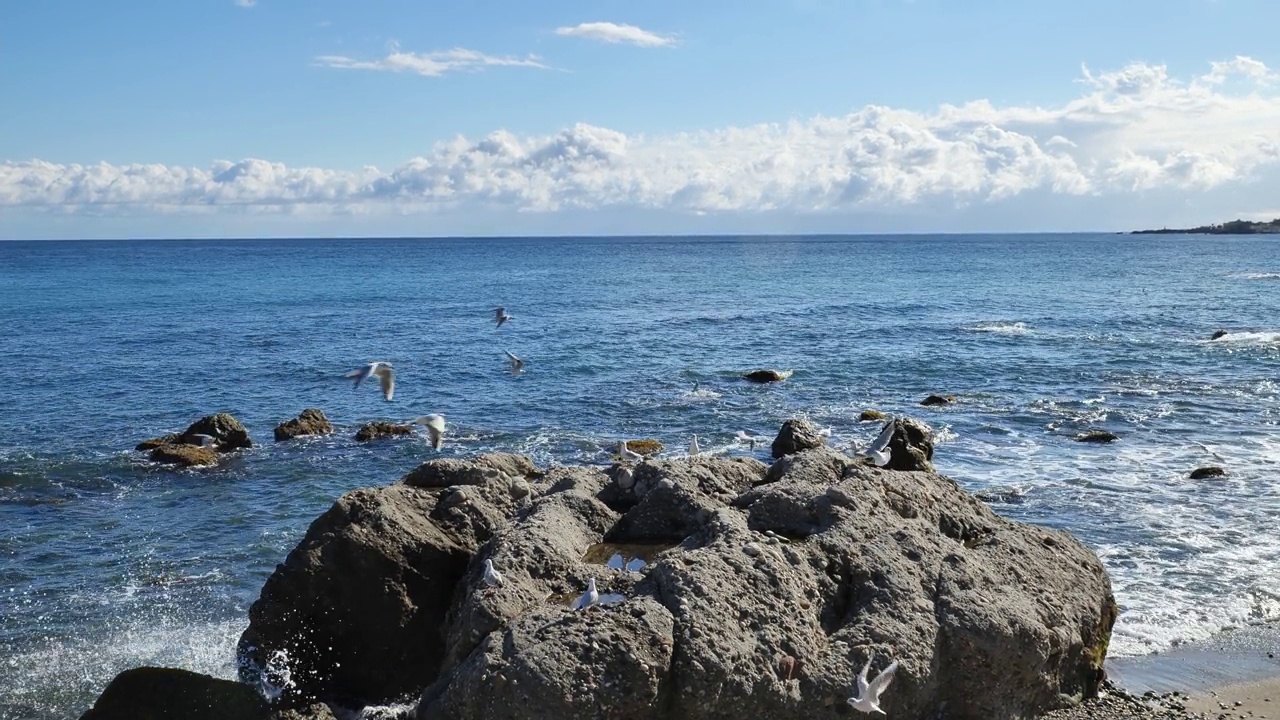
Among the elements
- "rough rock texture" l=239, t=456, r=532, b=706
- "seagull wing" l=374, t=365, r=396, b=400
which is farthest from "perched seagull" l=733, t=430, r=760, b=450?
"rough rock texture" l=239, t=456, r=532, b=706

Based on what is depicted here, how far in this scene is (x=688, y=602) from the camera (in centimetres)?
945

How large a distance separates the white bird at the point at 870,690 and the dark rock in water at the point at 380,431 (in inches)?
793

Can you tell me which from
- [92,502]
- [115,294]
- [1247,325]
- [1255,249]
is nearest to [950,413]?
[92,502]

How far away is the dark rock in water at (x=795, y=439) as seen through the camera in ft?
77.6

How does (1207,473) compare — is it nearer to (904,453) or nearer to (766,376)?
(904,453)

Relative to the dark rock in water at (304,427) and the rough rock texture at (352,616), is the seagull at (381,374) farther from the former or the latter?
the dark rock in water at (304,427)

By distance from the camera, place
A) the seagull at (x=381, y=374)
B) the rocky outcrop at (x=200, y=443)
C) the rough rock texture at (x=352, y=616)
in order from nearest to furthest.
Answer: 1. the rough rock texture at (x=352, y=616)
2. the seagull at (x=381, y=374)
3. the rocky outcrop at (x=200, y=443)

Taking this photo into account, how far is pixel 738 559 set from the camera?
1014 centimetres

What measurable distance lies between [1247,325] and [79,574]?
2056 inches

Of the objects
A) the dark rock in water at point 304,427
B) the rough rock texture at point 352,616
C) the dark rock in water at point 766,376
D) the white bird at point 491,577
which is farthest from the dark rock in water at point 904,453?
the dark rock in water at point 304,427

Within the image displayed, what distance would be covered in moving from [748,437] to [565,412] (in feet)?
21.3

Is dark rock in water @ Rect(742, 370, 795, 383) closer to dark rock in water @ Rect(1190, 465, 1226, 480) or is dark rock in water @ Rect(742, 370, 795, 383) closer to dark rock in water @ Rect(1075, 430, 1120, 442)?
dark rock in water @ Rect(1075, 430, 1120, 442)

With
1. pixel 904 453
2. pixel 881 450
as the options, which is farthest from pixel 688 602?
pixel 904 453

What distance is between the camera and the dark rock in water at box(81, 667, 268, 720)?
10.2 m
